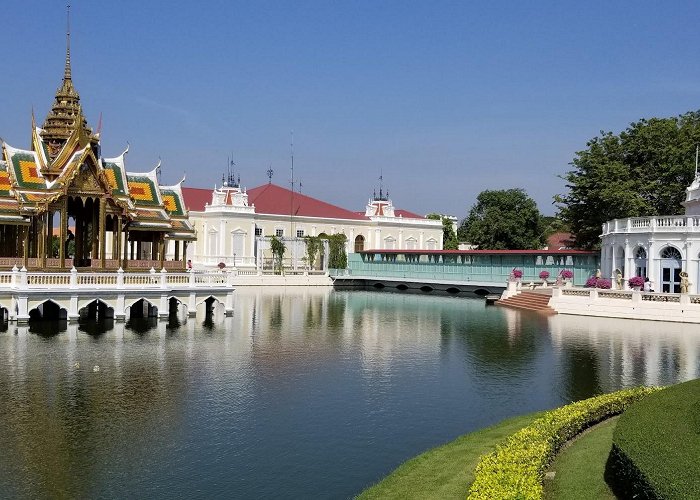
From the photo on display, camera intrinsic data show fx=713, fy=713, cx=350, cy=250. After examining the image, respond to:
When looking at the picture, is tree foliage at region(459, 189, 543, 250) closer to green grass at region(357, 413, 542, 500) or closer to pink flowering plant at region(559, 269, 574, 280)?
pink flowering plant at region(559, 269, 574, 280)

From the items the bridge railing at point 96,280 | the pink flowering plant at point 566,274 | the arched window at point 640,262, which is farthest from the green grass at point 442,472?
the pink flowering plant at point 566,274

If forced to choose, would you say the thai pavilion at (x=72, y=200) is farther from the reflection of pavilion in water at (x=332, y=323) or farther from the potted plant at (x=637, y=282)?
the potted plant at (x=637, y=282)

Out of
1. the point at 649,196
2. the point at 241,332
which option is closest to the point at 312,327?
the point at 241,332

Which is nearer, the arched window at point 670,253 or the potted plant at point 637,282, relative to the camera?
the potted plant at point 637,282

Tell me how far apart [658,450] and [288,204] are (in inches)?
2810

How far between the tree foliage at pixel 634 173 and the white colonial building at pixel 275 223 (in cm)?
3052

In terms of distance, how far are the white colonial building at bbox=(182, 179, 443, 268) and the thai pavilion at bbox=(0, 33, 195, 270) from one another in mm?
31732

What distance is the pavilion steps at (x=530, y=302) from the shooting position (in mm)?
39912

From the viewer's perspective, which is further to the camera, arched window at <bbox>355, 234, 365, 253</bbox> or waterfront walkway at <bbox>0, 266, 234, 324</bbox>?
arched window at <bbox>355, 234, 365, 253</bbox>

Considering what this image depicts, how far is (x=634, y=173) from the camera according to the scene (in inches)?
1994

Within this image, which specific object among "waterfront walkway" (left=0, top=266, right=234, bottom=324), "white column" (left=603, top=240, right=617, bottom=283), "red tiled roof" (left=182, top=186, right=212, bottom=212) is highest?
"red tiled roof" (left=182, top=186, right=212, bottom=212)

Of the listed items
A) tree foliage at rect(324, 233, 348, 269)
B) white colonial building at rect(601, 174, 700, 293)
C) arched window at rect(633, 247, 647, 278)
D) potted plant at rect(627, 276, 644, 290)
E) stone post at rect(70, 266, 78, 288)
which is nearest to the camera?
stone post at rect(70, 266, 78, 288)

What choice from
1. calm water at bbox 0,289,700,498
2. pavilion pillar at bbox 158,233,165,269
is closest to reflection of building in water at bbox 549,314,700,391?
calm water at bbox 0,289,700,498

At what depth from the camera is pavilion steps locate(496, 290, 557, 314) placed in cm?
3991
